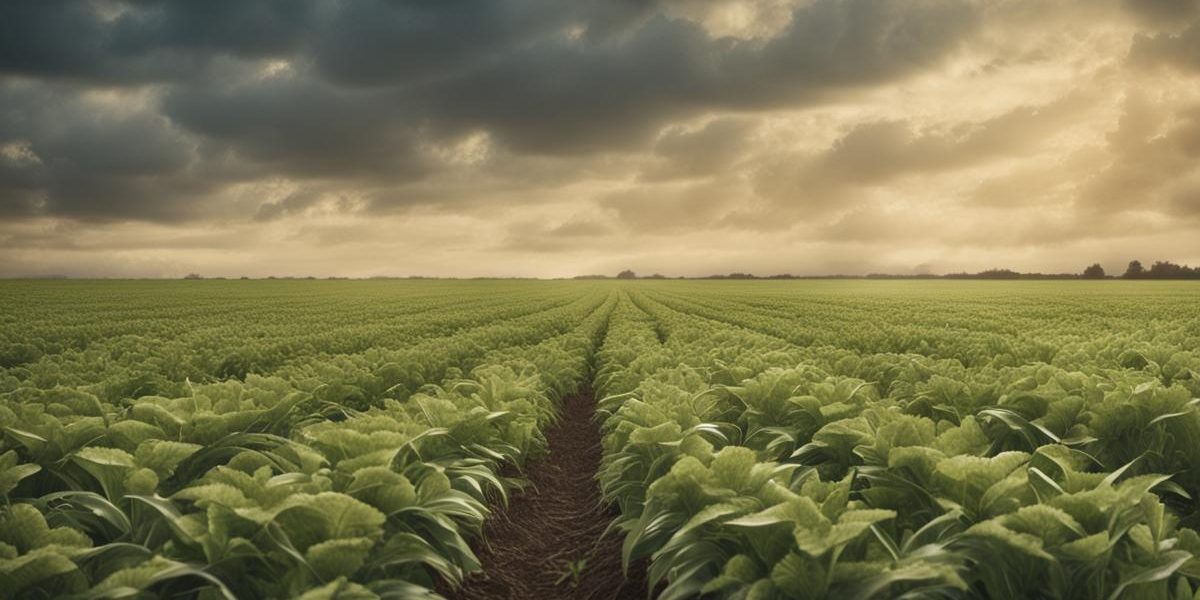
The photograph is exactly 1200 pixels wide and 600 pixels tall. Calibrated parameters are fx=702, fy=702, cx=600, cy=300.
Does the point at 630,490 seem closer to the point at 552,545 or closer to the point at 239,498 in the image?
the point at 552,545

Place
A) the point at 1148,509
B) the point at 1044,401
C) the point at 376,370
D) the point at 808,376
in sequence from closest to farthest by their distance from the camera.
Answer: the point at 1148,509, the point at 1044,401, the point at 808,376, the point at 376,370

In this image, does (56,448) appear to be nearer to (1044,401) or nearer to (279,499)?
(279,499)

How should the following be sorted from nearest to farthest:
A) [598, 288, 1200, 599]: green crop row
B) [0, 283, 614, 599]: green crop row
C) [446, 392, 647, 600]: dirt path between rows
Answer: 1. [598, 288, 1200, 599]: green crop row
2. [0, 283, 614, 599]: green crop row
3. [446, 392, 647, 600]: dirt path between rows

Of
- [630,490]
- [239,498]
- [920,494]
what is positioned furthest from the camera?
[630,490]

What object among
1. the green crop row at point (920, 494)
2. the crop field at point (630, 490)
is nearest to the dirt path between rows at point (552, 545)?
the crop field at point (630, 490)

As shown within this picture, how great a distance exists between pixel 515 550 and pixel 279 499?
10.1 feet

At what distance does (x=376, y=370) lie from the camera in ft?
30.2

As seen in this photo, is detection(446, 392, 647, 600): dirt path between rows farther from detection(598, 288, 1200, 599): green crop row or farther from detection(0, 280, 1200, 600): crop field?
detection(598, 288, 1200, 599): green crop row

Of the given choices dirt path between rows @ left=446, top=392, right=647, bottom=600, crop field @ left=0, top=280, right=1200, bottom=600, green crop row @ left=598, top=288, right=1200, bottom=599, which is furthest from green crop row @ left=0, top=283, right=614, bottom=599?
green crop row @ left=598, top=288, right=1200, bottom=599

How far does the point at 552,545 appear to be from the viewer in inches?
257

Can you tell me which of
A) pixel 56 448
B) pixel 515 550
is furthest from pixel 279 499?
pixel 515 550

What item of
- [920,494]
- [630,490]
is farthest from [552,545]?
[920,494]

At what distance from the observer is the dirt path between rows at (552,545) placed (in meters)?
5.27

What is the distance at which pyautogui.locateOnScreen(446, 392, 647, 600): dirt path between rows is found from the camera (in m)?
5.27
